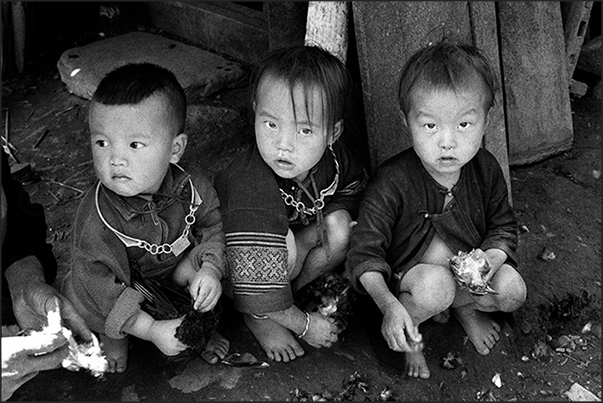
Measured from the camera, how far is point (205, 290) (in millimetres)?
2629

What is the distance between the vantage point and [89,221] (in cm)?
259

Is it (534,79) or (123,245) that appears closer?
(123,245)

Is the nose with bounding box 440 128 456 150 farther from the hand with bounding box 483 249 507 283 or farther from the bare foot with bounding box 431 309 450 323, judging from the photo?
the bare foot with bounding box 431 309 450 323

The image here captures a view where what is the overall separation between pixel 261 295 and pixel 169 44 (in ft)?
8.24

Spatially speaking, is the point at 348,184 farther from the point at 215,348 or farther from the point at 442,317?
the point at 215,348

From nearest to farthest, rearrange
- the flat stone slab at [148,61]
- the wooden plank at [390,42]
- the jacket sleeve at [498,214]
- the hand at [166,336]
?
the hand at [166,336] < the jacket sleeve at [498,214] < the wooden plank at [390,42] < the flat stone slab at [148,61]

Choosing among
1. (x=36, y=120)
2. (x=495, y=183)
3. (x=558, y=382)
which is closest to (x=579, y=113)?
(x=495, y=183)

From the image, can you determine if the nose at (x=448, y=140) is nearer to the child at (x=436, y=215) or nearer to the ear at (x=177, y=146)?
the child at (x=436, y=215)

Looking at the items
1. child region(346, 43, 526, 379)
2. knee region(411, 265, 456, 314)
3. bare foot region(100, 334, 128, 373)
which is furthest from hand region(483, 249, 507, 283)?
bare foot region(100, 334, 128, 373)

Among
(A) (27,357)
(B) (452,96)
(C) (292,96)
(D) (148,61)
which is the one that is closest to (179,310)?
(A) (27,357)

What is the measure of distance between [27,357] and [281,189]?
3.48ft

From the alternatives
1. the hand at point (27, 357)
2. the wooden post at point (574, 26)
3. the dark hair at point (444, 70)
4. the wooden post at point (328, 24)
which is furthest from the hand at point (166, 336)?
the wooden post at point (574, 26)

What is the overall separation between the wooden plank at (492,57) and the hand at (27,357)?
204 cm

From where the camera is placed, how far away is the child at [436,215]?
8.98 ft
